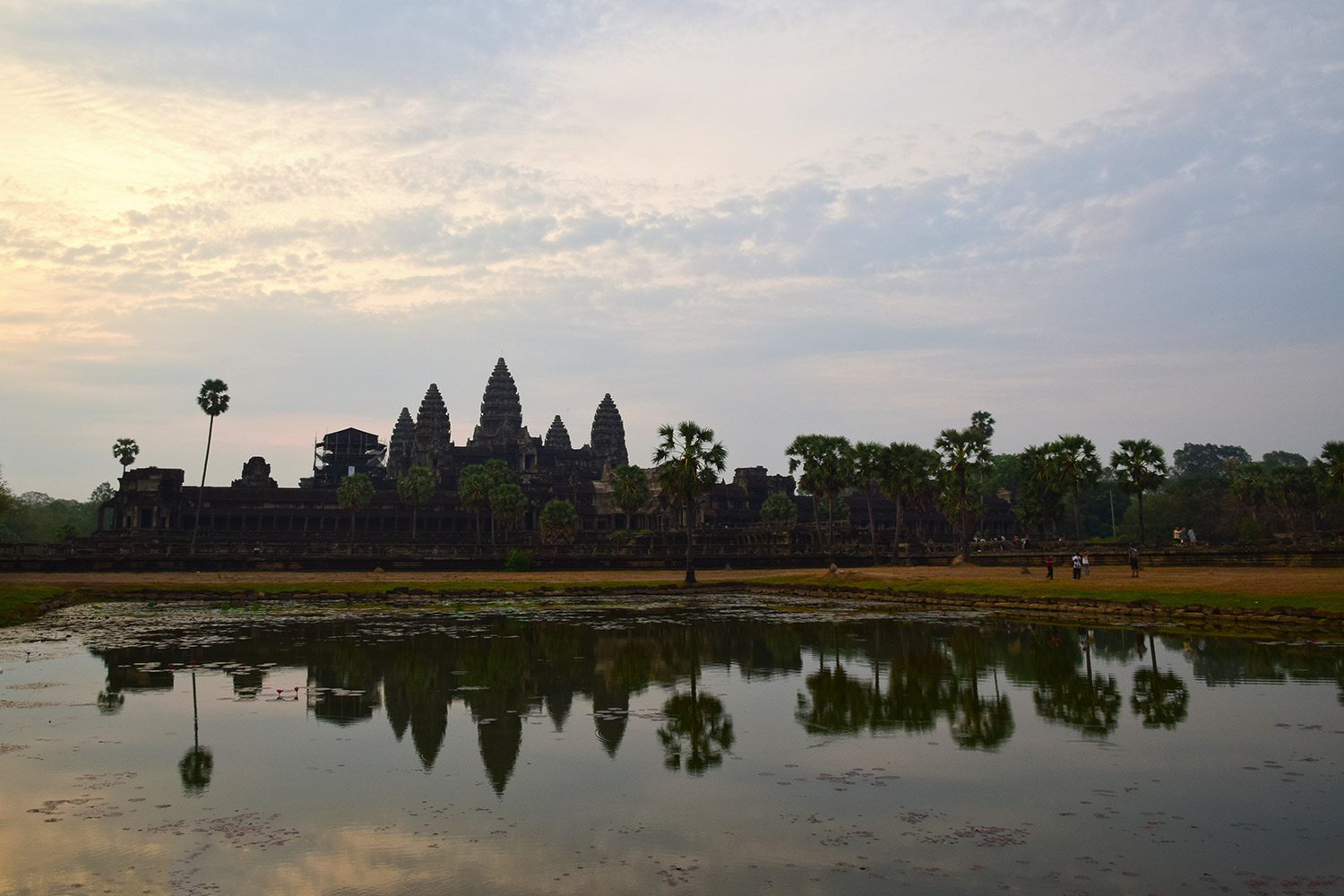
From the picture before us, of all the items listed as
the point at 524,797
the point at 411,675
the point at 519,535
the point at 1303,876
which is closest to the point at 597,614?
the point at 411,675

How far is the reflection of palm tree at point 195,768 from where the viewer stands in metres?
13.0

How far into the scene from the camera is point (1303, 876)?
9219mm

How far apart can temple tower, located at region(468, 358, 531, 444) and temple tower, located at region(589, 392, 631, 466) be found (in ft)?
37.8

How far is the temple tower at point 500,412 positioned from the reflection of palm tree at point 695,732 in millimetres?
140927

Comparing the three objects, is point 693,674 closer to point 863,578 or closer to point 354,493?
point 863,578

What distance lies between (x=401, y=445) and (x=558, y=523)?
86.7 meters

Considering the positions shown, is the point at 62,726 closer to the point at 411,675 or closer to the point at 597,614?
the point at 411,675

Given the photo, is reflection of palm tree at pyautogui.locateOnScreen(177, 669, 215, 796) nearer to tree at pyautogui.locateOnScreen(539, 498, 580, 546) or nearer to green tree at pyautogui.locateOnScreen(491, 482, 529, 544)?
tree at pyautogui.locateOnScreen(539, 498, 580, 546)

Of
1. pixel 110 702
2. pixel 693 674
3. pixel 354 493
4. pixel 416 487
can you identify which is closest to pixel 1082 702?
pixel 693 674

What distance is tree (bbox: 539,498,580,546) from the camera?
9619cm

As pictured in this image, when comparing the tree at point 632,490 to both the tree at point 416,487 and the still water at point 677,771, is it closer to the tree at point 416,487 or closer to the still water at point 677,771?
the tree at point 416,487

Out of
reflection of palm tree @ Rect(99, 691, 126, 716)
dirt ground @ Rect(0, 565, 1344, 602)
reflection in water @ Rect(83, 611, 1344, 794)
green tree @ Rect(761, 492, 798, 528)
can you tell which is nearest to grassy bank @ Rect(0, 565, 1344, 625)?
dirt ground @ Rect(0, 565, 1344, 602)

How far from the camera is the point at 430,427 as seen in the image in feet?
527

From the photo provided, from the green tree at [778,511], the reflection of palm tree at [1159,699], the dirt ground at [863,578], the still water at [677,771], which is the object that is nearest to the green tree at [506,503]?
the dirt ground at [863,578]
